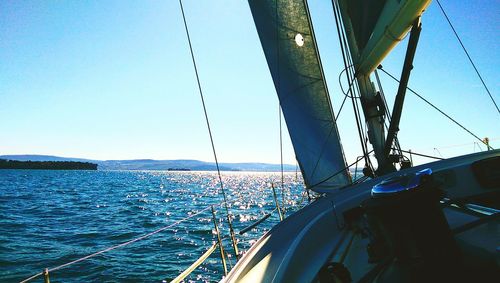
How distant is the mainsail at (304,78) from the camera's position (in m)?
5.01

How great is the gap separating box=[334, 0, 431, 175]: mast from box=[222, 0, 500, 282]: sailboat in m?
0.01

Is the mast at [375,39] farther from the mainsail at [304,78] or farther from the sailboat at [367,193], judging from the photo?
the mainsail at [304,78]

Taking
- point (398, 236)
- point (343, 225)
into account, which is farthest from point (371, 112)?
point (398, 236)

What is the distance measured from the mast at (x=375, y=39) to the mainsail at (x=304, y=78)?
89 centimetres

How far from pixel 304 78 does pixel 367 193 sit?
2.89m

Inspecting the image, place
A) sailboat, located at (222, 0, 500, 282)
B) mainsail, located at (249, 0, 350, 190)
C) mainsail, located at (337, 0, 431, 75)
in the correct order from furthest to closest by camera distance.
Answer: mainsail, located at (249, 0, 350, 190)
mainsail, located at (337, 0, 431, 75)
sailboat, located at (222, 0, 500, 282)

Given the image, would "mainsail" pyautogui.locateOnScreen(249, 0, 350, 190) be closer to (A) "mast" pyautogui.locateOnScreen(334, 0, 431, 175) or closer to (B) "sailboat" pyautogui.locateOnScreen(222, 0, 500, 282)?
(B) "sailboat" pyautogui.locateOnScreen(222, 0, 500, 282)

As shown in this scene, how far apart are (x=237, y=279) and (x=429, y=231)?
1211 millimetres

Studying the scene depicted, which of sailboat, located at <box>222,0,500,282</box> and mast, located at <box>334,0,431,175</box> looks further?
mast, located at <box>334,0,431,175</box>

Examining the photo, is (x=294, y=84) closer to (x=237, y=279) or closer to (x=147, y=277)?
(x=237, y=279)

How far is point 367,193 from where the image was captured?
2.71 m

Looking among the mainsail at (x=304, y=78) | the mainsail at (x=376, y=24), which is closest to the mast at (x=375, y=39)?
the mainsail at (x=376, y=24)

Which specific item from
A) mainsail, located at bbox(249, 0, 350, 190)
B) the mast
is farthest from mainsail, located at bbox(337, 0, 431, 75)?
mainsail, located at bbox(249, 0, 350, 190)

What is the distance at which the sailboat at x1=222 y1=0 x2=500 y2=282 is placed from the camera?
4.11ft
